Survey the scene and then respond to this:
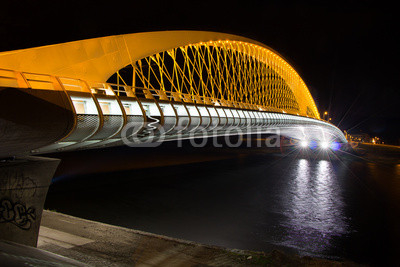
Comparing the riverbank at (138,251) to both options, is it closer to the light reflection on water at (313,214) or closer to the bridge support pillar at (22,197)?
the bridge support pillar at (22,197)

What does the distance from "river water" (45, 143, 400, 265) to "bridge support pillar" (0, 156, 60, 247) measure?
4.88 m

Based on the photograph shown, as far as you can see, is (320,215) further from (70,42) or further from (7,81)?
(7,81)

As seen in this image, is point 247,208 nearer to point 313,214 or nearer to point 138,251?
point 313,214

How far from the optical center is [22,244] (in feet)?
21.6

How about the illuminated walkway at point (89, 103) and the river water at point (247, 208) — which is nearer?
the illuminated walkway at point (89, 103)

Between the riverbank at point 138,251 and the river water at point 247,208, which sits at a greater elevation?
the riverbank at point 138,251

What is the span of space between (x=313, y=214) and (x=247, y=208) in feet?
10.1

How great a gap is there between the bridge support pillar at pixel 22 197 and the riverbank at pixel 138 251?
536 mm

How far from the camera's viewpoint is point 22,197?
703 centimetres

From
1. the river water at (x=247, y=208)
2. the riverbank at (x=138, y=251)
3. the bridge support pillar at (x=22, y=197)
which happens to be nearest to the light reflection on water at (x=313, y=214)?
the river water at (x=247, y=208)

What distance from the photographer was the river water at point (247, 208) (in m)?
10.9

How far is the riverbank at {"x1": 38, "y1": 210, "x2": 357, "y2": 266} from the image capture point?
263 inches

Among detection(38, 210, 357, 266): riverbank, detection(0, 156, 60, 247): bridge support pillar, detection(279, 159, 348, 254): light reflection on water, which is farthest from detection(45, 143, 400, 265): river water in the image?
detection(0, 156, 60, 247): bridge support pillar

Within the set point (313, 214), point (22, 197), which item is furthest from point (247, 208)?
point (22, 197)
